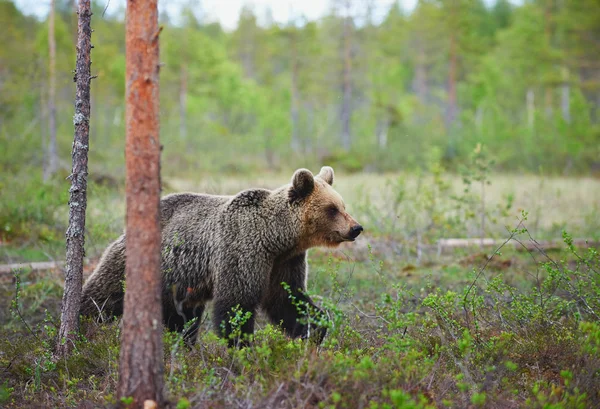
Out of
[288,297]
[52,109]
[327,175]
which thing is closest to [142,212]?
[288,297]

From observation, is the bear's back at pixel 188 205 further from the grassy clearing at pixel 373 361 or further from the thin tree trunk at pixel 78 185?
the grassy clearing at pixel 373 361

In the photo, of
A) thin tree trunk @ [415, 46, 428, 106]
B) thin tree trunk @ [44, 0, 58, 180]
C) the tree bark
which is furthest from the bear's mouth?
thin tree trunk @ [415, 46, 428, 106]

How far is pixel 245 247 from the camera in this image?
584 centimetres

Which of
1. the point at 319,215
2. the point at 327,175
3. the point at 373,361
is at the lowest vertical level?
the point at 373,361

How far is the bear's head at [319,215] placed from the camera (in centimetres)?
610

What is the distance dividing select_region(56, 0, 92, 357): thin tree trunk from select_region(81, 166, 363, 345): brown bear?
429mm

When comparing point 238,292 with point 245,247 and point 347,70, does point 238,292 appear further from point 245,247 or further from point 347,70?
point 347,70

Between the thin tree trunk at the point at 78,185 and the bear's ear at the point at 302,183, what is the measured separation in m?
2.10

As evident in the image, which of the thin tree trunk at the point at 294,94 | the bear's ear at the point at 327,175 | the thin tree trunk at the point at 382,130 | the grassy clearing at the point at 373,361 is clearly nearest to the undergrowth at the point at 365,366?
the grassy clearing at the point at 373,361

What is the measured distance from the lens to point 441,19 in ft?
122

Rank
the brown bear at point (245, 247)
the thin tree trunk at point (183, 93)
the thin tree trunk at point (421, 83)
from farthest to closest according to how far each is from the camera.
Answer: the thin tree trunk at point (421, 83), the thin tree trunk at point (183, 93), the brown bear at point (245, 247)

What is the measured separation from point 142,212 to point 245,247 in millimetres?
1988

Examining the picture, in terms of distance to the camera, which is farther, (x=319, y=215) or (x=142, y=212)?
(x=319, y=215)

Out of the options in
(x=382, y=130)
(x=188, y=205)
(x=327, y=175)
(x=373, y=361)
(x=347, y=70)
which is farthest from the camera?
(x=382, y=130)
